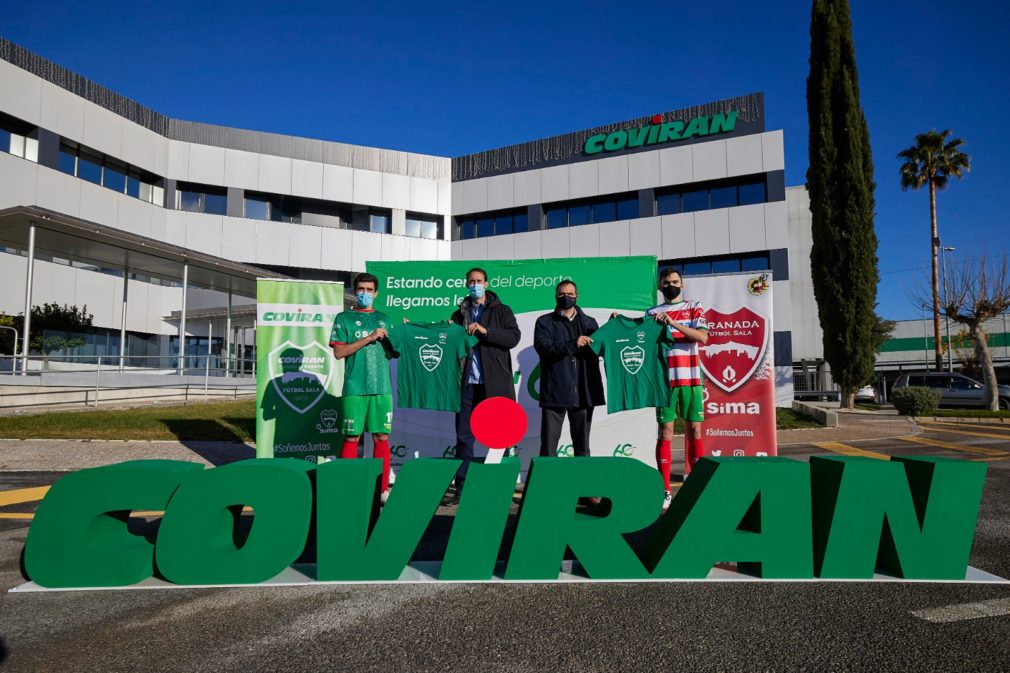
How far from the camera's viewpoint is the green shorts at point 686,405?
548 cm

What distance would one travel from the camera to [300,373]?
7121 millimetres

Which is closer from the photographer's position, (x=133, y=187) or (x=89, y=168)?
(x=89, y=168)

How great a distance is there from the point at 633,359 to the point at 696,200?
22951mm

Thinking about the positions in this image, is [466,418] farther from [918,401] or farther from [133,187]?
[133,187]

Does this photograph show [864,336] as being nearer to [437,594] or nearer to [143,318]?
[437,594]

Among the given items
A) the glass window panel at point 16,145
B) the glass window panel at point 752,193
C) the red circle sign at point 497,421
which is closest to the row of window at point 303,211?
the glass window panel at point 16,145

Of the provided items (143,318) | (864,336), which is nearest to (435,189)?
(143,318)

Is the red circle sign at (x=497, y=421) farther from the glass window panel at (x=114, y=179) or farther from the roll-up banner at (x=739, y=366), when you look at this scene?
the glass window panel at (x=114, y=179)

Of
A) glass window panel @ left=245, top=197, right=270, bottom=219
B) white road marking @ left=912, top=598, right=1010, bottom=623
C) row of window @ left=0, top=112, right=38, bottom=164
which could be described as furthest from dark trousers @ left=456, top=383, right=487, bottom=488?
glass window panel @ left=245, top=197, right=270, bottom=219

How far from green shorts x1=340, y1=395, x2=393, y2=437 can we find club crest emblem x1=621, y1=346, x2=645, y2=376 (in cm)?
228

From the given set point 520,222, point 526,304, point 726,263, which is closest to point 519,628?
Result: point 526,304

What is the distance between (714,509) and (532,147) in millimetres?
28690

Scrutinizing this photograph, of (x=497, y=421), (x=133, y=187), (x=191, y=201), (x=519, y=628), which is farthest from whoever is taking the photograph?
(x=191, y=201)

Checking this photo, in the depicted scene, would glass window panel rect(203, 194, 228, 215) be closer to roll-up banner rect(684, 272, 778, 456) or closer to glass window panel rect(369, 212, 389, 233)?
glass window panel rect(369, 212, 389, 233)
